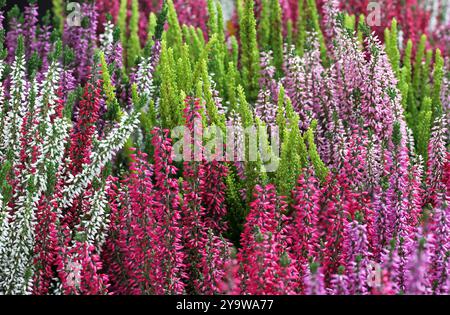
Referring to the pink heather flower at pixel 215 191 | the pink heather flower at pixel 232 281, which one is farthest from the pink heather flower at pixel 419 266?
the pink heather flower at pixel 215 191

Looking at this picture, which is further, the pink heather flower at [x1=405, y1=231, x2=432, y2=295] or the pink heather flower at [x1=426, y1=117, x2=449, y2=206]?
the pink heather flower at [x1=426, y1=117, x2=449, y2=206]

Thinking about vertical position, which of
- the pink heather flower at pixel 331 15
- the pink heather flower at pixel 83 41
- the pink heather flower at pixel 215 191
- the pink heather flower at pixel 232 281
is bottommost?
the pink heather flower at pixel 232 281

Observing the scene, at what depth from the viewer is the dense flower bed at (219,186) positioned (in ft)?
8.16

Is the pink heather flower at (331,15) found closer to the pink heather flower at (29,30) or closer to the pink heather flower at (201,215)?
the pink heather flower at (201,215)

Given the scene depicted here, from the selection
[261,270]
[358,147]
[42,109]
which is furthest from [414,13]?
[261,270]

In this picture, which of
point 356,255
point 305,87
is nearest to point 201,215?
point 356,255

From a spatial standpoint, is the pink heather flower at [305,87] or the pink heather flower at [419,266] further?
the pink heather flower at [305,87]

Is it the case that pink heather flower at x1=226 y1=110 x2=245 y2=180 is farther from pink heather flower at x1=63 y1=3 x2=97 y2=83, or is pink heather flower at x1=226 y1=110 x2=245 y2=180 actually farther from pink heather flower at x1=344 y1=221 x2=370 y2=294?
pink heather flower at x1=63 y1=3 x2=97 y2=83

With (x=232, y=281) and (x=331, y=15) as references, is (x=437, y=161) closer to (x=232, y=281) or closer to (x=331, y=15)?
(x=232, y=281)

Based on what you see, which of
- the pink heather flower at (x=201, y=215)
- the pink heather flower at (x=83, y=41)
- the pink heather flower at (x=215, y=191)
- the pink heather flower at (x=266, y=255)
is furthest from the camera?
the pink heather flower at (x=83, y=41)

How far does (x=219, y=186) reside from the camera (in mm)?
3008

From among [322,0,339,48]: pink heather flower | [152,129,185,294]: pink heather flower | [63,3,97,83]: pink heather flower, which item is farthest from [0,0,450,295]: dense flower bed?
[322,0,339,48]: pink heather flower

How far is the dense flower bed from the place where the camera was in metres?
2.49
